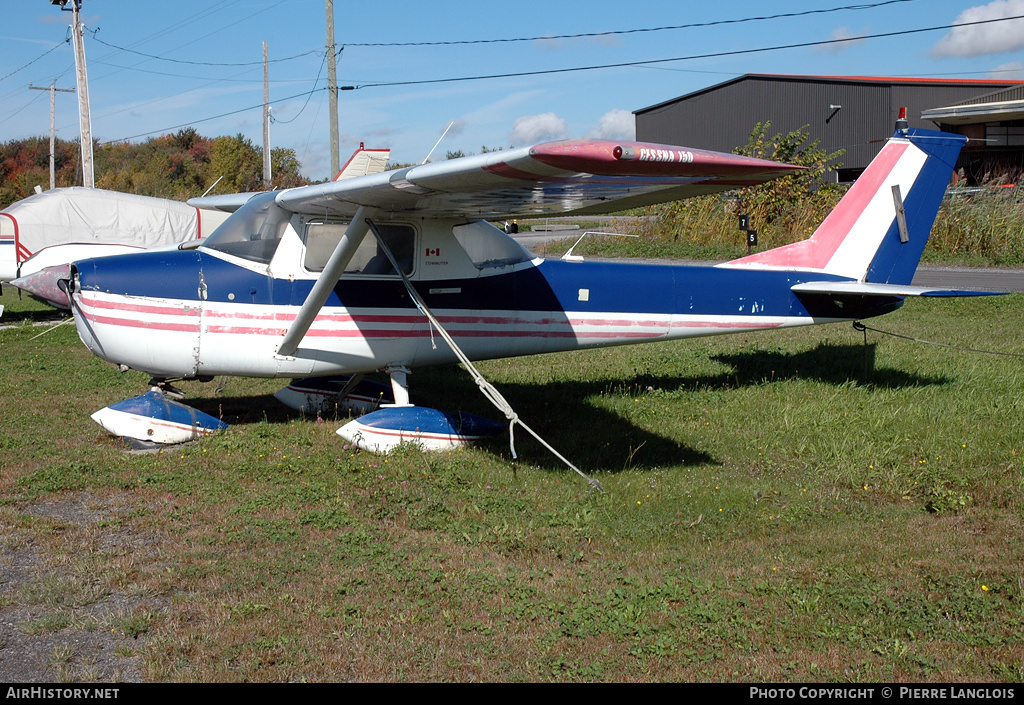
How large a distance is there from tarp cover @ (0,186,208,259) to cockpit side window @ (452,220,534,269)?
12200 millimetres

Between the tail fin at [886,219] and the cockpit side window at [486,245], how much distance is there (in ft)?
8.36

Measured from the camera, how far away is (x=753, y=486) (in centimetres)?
574

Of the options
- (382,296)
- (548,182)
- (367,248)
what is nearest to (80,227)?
Result: (367,248)

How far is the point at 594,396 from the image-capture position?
837 centimetres

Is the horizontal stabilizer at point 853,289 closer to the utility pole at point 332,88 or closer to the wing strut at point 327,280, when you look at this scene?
the wing strut at point 327,280

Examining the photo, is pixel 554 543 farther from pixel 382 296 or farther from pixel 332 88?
pixel 332 88

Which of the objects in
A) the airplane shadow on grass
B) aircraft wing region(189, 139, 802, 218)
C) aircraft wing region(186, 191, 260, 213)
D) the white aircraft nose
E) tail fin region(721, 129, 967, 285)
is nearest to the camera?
aircraft wing region(189, 139, 802, 218)

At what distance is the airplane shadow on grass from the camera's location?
6586mm

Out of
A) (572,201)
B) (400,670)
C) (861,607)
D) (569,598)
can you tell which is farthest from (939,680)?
(572,201)

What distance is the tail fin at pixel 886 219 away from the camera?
8.28 meters

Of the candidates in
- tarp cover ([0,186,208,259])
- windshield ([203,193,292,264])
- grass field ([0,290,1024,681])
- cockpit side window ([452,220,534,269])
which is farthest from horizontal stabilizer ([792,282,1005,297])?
tarp cover ([0,186,208,259])

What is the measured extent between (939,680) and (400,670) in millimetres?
2295

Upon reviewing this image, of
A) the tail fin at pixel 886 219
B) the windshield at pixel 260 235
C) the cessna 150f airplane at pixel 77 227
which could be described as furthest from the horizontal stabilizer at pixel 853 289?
the cessna 150f airplane at pixel 77 227

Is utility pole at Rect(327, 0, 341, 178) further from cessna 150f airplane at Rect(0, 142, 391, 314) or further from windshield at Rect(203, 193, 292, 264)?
windshield at Rect(203, 193, 292, 264)
